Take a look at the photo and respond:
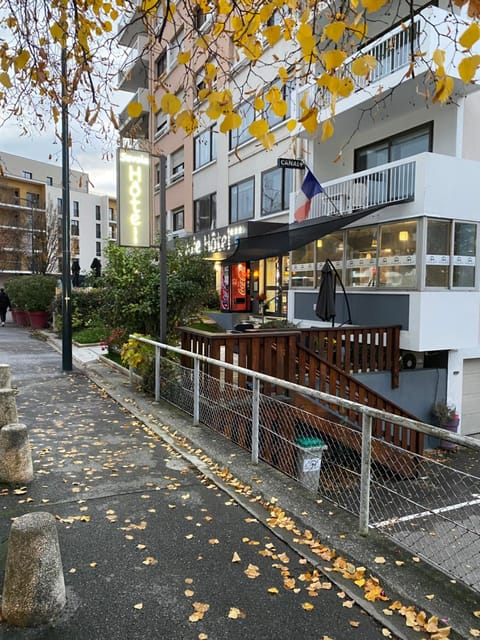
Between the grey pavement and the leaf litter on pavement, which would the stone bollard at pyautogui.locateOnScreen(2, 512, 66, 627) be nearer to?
the grey pavement

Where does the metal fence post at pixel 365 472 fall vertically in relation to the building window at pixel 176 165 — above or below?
below

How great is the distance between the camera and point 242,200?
19.9 m

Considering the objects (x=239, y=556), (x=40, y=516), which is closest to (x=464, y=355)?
(x=239, y=556)

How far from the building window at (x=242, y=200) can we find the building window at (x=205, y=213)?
1.69m

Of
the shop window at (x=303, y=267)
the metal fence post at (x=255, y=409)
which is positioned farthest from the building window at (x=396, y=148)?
the metal fence post at (x=255, y=409)

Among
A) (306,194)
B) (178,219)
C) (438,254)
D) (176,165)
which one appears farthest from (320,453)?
(176,165)

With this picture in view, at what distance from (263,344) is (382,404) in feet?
9.33

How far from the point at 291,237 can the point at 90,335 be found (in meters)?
8.75

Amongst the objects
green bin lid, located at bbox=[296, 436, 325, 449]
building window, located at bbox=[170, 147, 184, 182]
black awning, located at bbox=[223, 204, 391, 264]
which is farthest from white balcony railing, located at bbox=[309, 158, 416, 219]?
building window, located at bbox=[170, 147, 184, 182]

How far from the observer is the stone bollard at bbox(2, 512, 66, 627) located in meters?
2.66

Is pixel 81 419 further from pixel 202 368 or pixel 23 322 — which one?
pixel 23 322

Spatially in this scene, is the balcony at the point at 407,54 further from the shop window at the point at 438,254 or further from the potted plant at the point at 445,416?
the potted plant at the point at 445,416

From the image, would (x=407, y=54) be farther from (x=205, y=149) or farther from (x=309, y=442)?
(x=205, y=149)

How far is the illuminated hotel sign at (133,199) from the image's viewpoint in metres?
9.12
